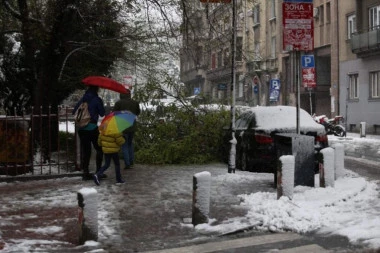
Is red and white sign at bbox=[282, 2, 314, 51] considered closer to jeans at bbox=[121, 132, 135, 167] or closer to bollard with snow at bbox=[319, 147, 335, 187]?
bollard with snow at bbox=[319, 147, 335, 187]

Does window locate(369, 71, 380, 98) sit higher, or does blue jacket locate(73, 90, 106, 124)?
window locate(369, 71, 380, 98)

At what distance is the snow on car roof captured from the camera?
1189 centimetres

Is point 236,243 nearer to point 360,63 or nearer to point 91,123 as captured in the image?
point 91,123

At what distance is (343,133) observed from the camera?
→ 25.7 metres

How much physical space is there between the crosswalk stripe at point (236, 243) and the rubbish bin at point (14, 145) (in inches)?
226

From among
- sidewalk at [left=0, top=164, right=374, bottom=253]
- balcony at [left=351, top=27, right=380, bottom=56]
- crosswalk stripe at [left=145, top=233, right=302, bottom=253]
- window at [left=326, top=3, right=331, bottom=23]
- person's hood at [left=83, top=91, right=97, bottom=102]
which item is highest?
window at [left=326, top=3, right=331, bottom=23]

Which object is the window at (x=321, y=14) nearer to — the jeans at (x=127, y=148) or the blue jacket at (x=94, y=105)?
the jeans at (x=127, y=148)

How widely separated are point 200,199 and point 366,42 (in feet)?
83.8

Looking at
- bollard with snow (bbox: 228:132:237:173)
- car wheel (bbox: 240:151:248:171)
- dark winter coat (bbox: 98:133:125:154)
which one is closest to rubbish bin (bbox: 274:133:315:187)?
bollard with snow (bbox: 228:132:237:173)

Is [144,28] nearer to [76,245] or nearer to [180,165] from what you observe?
[180,165]

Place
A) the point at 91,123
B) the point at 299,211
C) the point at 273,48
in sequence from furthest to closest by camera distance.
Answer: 1. the point at 273,48
2. the point at 91,123
3. the point at 299,211

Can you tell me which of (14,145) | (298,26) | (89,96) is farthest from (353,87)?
(14,145)

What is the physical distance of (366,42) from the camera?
30.1 meters

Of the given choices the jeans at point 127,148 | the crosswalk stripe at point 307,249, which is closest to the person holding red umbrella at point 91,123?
the jeans at point 127,148
